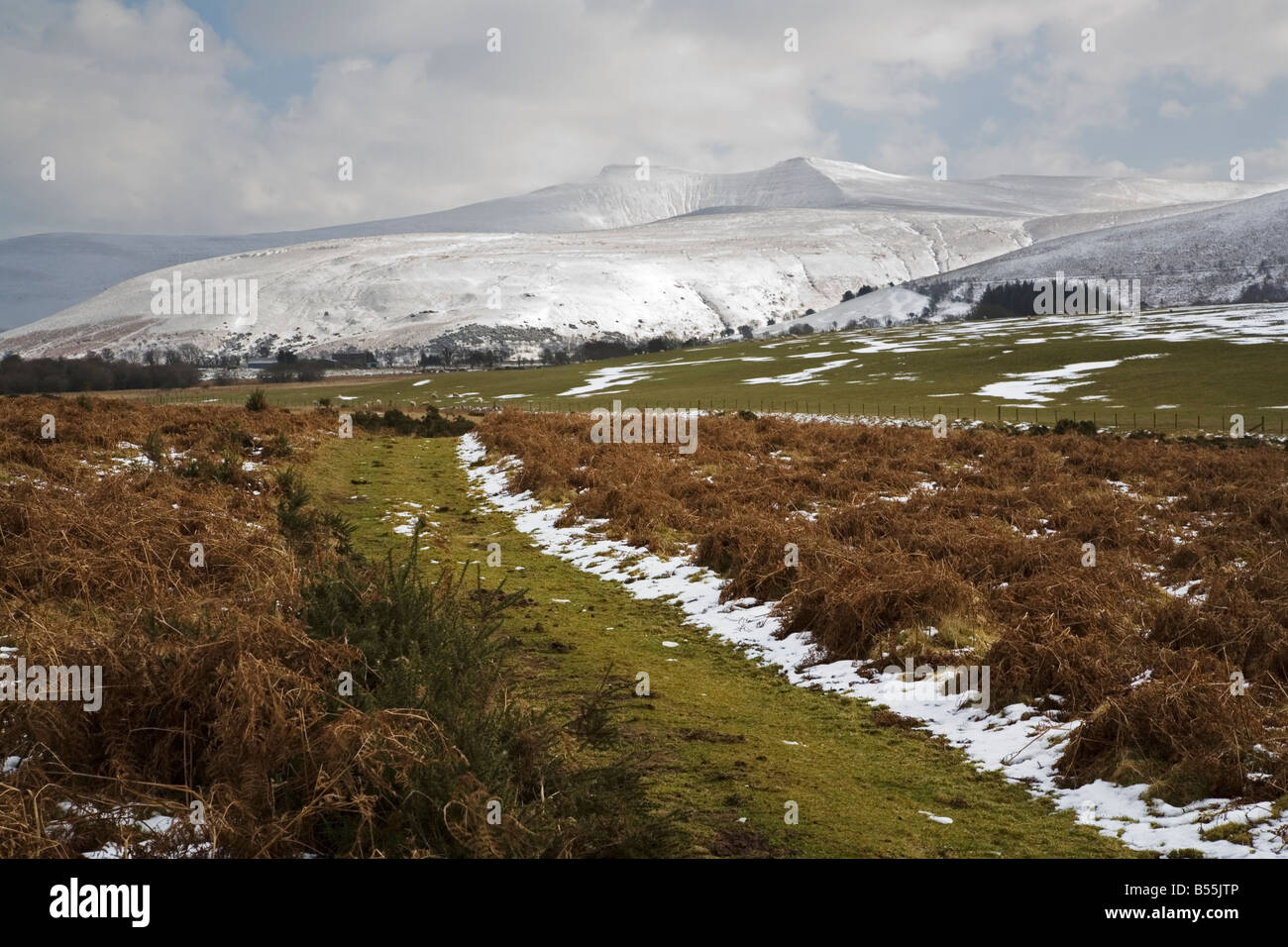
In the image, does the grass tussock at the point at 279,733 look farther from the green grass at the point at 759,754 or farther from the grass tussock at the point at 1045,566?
the grass tussock at the point at 1045,566

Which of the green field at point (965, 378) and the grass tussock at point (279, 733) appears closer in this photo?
the grass tussock at point (279, 733)

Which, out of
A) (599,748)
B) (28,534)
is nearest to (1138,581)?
(599,748)

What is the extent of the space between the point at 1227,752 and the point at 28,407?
95.5 feet

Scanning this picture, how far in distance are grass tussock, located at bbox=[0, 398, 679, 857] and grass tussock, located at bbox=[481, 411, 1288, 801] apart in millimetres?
4498

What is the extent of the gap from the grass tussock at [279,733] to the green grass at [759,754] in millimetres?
768

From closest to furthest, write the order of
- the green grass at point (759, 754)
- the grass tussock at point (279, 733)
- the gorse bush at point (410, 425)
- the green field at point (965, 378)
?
the grass tussock at point (279, 733)
the green grass at point (759, 754)
the gorse bush at point (410, 425)
the green field at point (965, 378)

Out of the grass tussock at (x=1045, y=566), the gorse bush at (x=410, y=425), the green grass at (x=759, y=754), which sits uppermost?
the gorse bush at (x=410, y=425)

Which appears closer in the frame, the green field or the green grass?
the green grass

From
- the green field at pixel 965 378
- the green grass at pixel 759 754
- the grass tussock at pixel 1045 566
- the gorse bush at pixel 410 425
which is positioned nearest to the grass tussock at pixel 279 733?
the green grass at pixel 759 754

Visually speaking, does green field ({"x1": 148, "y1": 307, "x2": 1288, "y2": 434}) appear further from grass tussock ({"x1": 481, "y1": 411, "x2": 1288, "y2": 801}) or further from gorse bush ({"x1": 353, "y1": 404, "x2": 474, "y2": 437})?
grass tussock ({"x1": 481, "y1": 411, "x2": 1288, "y2": 801})

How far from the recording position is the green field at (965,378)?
227 ft

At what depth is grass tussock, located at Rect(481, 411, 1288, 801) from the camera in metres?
7.98

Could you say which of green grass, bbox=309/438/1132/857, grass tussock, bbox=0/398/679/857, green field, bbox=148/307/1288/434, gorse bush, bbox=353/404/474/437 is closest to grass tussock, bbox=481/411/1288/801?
green grass, bbox=309/438/1132/857
